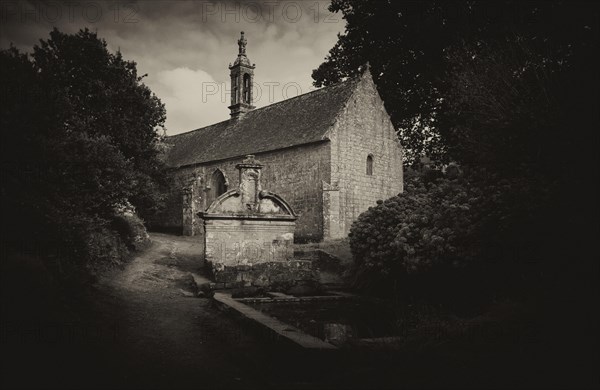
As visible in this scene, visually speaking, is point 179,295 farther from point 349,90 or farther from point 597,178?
point 349,90

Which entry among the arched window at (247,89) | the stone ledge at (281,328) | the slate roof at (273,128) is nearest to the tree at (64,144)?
the stone ledge at (281,328)

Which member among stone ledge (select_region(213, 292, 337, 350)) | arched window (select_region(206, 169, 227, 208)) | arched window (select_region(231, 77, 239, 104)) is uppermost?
arched window (select_region(231, 77, 239, 104))

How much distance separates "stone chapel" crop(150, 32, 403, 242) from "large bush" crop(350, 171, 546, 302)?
8.66 metres

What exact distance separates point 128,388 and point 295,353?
1.89 m

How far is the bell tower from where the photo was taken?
29984 millimetres

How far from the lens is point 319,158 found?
20.8m

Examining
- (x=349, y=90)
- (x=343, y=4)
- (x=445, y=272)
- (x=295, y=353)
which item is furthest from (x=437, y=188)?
(x=343, y=4)

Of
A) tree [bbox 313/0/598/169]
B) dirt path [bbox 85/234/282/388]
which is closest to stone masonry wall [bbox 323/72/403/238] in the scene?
tree [bbox 313/0/598/169]

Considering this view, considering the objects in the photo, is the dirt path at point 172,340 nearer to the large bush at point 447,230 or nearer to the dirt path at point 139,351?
the dirt path at point 139,351

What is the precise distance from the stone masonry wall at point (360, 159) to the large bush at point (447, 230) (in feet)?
27.2

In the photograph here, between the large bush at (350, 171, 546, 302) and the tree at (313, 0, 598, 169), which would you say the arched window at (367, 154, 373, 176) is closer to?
the tree at (313, 0, 598, 169)

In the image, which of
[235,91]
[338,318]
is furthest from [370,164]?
[338,318]

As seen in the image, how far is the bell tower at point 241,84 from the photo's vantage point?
30.0 meters

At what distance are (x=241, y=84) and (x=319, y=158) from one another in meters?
12.5
